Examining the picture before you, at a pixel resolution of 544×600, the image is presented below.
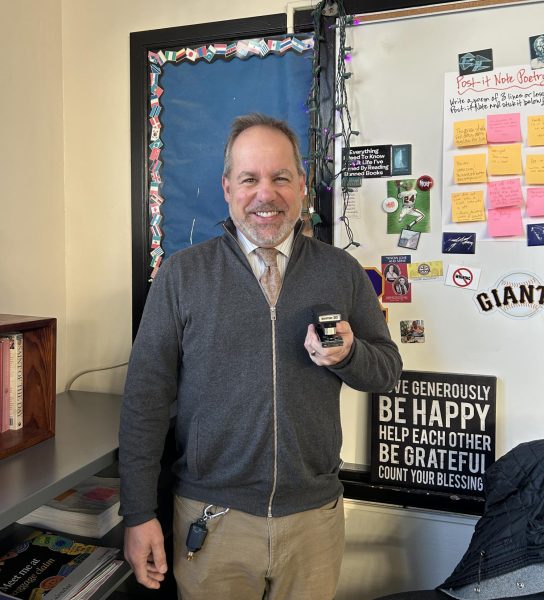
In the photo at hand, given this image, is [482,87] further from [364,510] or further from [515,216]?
[364,510]

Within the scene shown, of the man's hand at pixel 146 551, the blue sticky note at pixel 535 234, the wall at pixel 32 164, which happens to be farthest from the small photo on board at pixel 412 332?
the wall at pixel 32 164

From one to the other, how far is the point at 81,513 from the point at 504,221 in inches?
58.1

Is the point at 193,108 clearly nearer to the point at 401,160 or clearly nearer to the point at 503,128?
the point at 401,160

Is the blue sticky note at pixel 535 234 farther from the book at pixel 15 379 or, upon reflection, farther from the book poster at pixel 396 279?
the book at pixel 15 379

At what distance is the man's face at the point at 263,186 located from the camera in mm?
1160

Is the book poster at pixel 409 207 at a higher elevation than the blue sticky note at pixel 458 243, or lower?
higher

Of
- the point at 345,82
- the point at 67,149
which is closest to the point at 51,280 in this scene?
the point at 67,149

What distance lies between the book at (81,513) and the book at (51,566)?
0.04m

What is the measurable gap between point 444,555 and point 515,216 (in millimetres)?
1067

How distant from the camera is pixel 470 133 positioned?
148cm

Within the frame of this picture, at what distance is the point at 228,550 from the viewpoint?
44.3 inches

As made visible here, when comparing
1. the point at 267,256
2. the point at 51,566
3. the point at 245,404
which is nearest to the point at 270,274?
the point at 267,256

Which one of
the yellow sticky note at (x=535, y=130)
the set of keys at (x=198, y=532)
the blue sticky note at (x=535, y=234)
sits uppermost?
the yellow sticky note at (x=535, y=130)

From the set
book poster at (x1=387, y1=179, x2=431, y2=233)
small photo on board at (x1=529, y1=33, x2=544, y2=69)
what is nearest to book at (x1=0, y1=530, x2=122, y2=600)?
book poster at (x1=387, y1=179, x2=431, y2=233)
